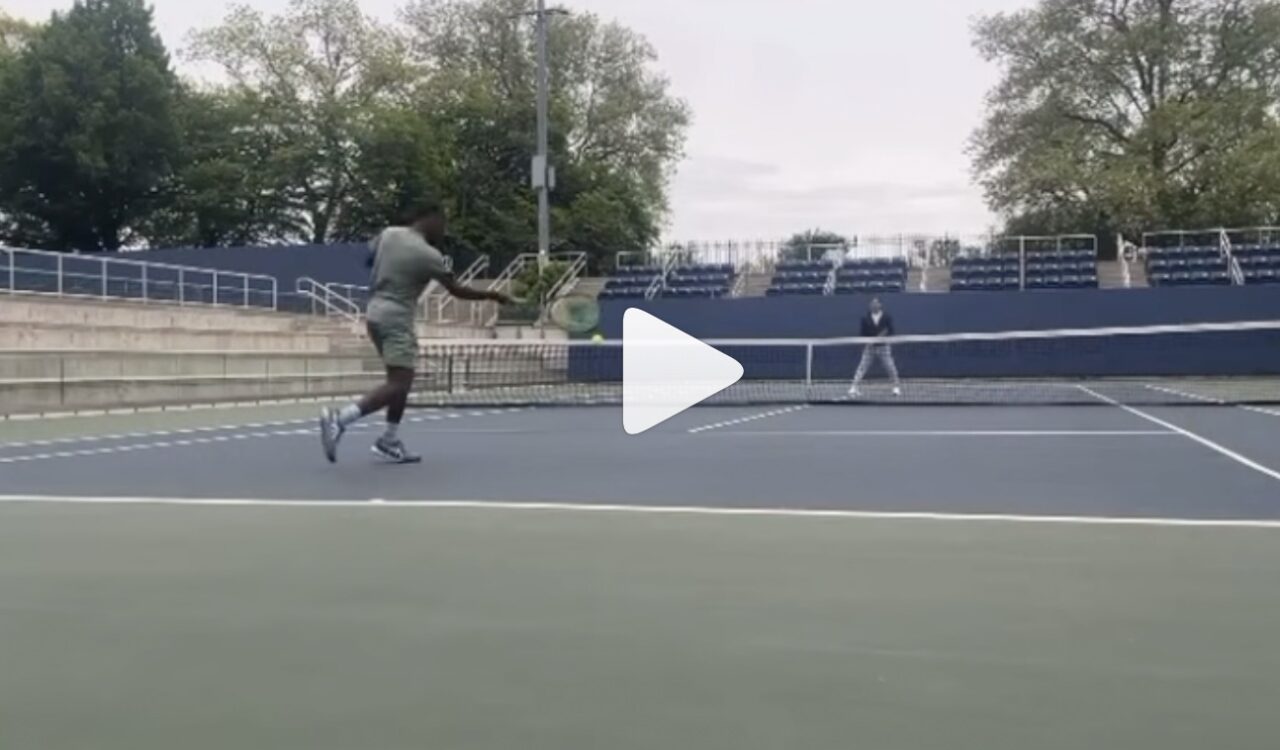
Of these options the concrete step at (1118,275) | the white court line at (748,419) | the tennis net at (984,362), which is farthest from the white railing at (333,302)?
the concrete step at (1118,275)

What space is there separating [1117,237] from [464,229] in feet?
68.5

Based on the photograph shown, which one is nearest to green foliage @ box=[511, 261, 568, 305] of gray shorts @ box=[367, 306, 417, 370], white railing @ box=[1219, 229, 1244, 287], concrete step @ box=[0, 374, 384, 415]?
concrete step @ box=[0, 374, 384, 415]

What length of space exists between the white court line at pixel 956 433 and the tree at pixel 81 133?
3790cm

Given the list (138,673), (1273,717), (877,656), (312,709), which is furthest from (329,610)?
(1273,717)

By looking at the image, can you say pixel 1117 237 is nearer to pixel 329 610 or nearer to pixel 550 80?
pixel 550 80

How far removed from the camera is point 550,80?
49281mm

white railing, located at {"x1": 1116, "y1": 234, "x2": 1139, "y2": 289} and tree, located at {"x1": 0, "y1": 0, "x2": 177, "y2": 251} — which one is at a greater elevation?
tree, located at {"x1": 0, "y1": 0, "x2": 177, "y2": 251}

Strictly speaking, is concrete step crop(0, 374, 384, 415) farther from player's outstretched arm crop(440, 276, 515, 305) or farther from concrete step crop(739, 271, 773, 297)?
concrete step crop(739, 271, 773, 297)

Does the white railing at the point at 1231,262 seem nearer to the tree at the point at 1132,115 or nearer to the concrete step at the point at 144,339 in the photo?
the tree at the point at 1132,115

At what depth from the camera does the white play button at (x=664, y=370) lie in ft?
55.5

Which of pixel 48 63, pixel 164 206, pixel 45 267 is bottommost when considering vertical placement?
pixel 45 267

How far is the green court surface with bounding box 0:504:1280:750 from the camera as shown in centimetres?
244

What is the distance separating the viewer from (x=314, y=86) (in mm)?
46875

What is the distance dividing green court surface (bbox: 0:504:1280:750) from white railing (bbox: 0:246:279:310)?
1710 centimetres
